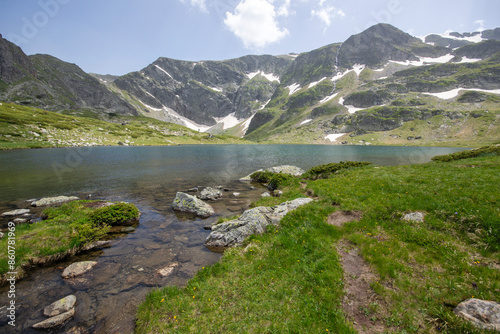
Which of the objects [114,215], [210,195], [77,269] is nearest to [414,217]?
[77,269]

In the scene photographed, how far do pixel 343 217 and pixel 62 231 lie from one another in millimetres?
19895

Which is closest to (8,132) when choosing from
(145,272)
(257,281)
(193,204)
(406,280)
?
(193,204)

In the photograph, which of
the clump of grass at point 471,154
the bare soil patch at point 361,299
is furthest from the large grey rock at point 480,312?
the clump of grass at point 471,154

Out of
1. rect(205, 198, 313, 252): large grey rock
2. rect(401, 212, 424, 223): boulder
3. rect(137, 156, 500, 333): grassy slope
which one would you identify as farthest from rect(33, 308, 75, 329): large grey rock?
rect(401, 212, 424, 223): boulder

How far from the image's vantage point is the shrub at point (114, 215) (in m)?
16.1

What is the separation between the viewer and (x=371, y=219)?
41.6 feet

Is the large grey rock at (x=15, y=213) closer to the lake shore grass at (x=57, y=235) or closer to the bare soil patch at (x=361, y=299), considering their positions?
the lake shore grass at (x=57, y=235)

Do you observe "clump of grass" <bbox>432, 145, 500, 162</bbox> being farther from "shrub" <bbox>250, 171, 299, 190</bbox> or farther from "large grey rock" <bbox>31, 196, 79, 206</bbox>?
"large grey rock" <bbox>31, 196, 79, 206</bbox>

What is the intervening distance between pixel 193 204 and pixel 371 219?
54.0 feet

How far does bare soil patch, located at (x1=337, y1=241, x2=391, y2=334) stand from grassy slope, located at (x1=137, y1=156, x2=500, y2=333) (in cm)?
9

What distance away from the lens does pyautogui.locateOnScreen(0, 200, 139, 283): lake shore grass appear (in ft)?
36.8

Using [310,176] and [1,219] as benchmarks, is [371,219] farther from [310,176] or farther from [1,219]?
[1,219]

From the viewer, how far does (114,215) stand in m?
17.1

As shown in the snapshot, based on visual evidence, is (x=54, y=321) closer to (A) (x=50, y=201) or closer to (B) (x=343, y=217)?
(B) (x=343, y=217)
